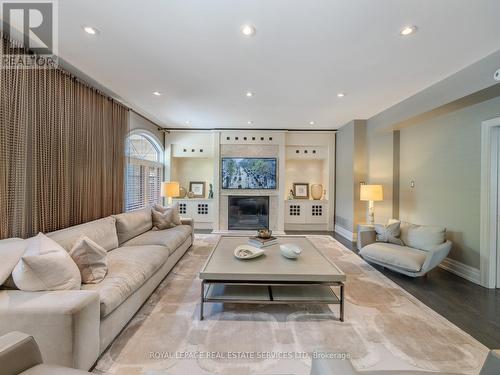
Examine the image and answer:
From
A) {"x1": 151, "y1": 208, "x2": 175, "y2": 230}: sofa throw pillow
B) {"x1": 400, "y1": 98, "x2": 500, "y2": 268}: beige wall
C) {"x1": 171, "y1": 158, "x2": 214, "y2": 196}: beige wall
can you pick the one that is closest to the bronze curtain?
{"x1": 151, "y1": 208, "x2": 175, "y2": 230}: sofa throw pillow

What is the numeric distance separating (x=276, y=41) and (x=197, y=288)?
9.85ft

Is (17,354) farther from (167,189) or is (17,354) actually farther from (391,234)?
(391,234)

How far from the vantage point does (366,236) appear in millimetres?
3895

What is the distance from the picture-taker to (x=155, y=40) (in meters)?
2.29

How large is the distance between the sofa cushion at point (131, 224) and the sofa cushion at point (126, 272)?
0.43m

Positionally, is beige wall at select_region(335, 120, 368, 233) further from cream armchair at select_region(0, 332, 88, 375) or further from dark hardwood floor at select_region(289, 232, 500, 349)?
cream armchair at select_region(0, 332, 88, 375)

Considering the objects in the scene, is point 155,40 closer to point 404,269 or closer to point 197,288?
point 197,288

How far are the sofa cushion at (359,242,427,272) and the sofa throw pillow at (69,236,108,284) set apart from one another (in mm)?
3585

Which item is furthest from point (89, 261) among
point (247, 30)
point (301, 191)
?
point (301, 191)

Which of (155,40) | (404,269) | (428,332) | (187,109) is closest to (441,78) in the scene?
(404,269)

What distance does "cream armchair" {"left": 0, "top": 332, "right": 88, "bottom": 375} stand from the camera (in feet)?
3.43

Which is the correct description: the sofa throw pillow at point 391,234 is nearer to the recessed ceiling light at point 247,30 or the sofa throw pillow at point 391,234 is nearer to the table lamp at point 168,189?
the recessed ceiling light at point 247,30

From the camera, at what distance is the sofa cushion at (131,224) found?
3.30 metres

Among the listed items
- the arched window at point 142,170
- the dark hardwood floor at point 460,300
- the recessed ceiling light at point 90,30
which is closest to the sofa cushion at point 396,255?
the dark hardwood floor at point 460,300
